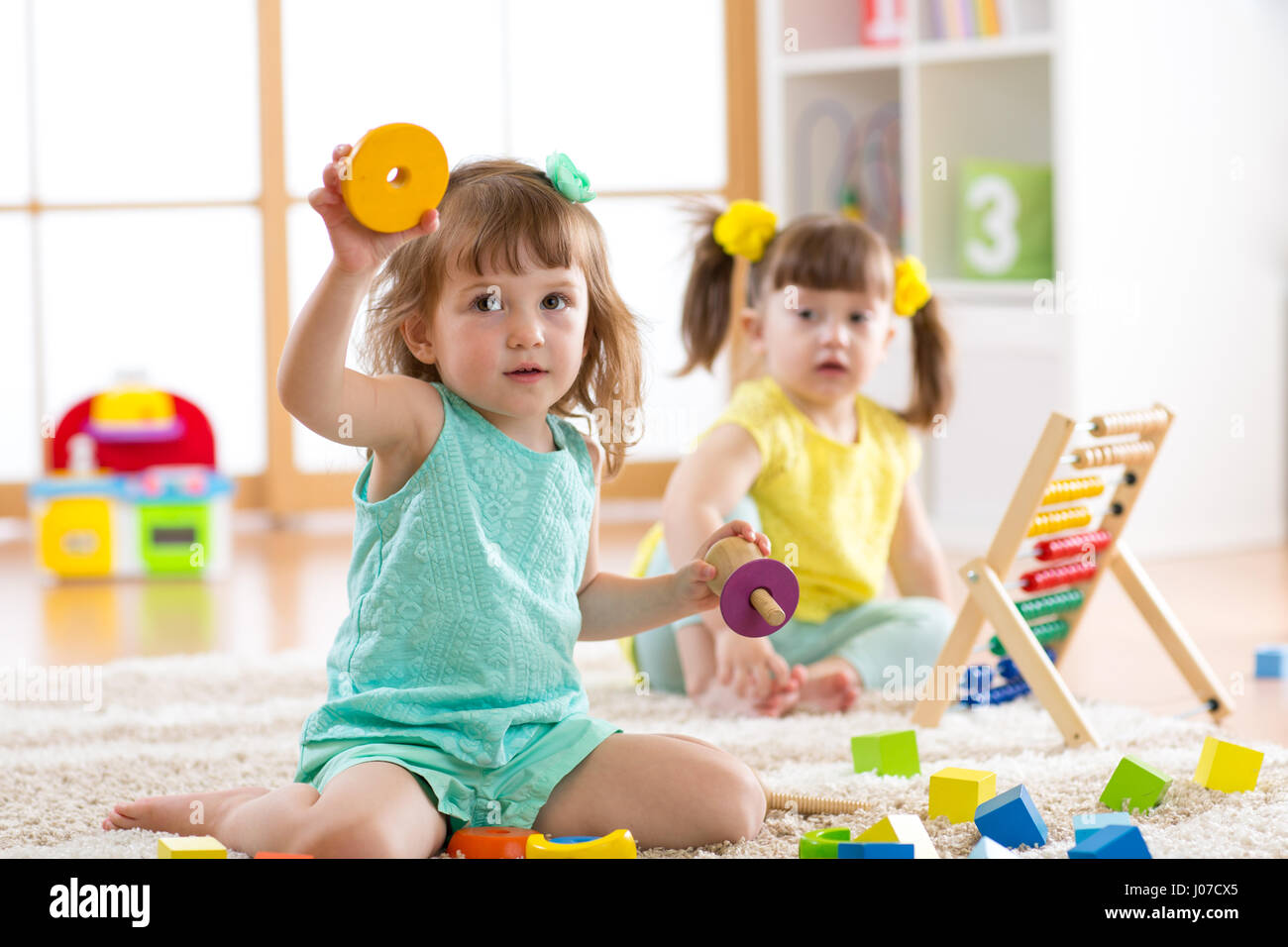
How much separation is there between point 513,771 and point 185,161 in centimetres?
238

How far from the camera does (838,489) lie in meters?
1.68

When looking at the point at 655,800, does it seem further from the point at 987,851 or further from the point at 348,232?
the point at 348,232

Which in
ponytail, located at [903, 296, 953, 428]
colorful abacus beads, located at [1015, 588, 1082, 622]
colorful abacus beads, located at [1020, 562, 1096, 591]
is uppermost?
ponytail, located at [903, 296, 953, 428]

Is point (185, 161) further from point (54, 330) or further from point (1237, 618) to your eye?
point (1237, 618)

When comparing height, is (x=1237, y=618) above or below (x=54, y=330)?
below

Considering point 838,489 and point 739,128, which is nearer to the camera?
point 838,489

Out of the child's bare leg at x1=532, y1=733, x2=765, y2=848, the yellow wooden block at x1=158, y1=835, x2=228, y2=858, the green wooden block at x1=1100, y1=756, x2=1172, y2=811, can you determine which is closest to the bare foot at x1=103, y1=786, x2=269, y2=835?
the yellow wooden block at x1=158, y1=835, x2=228, y2=858

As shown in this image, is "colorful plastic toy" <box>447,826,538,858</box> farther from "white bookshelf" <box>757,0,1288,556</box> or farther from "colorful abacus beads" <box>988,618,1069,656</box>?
"white bookshelf" <box>757,0,1288,556</box>

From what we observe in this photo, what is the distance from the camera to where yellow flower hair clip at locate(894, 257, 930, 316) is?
1.70m

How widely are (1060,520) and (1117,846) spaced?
58cm

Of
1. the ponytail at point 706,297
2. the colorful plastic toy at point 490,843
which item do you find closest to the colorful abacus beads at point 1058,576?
the ponytail at point 706,297

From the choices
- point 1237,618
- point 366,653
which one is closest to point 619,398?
point 366,653

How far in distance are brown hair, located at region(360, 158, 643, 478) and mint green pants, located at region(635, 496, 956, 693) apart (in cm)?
54

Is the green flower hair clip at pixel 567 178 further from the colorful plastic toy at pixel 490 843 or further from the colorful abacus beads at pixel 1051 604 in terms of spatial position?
the colorful abacus beads at pixel 1051 604
